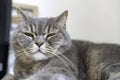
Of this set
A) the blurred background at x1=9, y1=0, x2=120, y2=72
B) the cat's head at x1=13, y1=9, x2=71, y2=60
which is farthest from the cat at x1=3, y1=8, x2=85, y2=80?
the blurred background at x1=9, y1=0, x2=120, y2=72

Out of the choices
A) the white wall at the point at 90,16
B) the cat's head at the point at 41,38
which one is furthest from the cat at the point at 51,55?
the white wall at the point at 90,16

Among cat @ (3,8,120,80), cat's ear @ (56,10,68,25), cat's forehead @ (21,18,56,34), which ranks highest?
cat's ear @ (56,10,68,25)

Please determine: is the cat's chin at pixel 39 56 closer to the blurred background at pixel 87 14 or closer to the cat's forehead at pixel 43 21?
the cat's forehead at pixel 43 21

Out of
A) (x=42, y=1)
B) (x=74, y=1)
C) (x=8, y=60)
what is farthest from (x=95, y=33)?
(x=8, y=60)

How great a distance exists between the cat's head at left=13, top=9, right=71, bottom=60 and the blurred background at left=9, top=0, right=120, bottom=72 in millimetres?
376

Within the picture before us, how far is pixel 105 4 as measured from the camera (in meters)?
1.54

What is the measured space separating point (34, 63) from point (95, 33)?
0.54 metres

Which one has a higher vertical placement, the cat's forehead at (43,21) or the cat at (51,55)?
the cat's forehead at (43,21)

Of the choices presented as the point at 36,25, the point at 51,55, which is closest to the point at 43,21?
the point at 36,25

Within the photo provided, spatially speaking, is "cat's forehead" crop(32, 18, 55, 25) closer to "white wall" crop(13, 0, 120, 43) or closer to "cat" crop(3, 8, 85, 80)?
"cat" crop(3, 8, 85, 80)

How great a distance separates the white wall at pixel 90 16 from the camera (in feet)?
5.02

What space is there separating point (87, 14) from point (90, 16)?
21 millimetres

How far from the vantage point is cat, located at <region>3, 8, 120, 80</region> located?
3.60 feet

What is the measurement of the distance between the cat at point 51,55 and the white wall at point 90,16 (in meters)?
0.31
